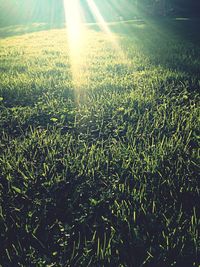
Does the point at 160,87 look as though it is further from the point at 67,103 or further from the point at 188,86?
the point at 67,103

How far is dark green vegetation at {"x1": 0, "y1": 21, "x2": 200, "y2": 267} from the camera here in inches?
72.8

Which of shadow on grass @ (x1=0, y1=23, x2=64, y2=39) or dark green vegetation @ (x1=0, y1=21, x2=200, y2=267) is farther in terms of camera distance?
shadow on grass @ (x1=0, y1=23, x2=64, y2=39)

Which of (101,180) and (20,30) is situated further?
(20,30)

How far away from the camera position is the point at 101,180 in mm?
2551

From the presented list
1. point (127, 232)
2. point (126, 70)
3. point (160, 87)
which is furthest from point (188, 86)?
point (127, 232)

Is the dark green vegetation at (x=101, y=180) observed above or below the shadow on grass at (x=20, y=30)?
below

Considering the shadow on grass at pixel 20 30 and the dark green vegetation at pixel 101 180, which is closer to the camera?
the dark green vegetation at pixel 101 180

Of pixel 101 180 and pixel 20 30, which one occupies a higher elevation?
pixel 20 30

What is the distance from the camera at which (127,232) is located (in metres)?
1.99

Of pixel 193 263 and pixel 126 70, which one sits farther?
pixel 126 70

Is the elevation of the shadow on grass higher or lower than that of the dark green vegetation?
higher

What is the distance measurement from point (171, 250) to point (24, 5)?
4364 cm

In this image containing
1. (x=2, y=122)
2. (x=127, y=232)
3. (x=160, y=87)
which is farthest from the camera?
(x=160, y=87)

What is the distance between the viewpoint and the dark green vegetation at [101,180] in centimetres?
185
